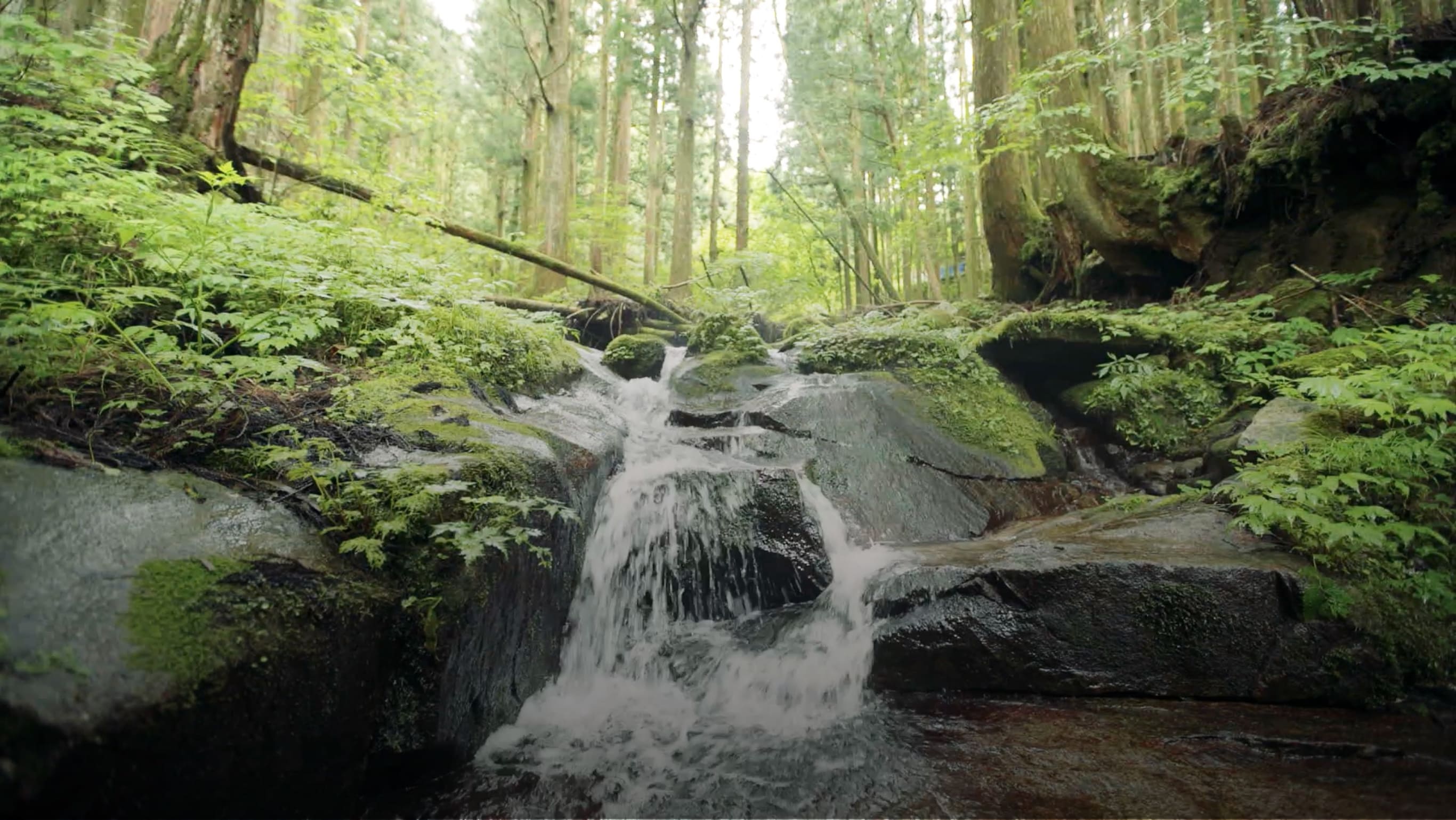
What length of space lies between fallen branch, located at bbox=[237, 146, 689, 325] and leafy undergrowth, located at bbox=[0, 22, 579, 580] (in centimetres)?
113

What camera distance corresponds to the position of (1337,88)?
6.37 meters

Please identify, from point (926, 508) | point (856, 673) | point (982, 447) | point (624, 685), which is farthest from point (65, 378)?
point (982, 447)

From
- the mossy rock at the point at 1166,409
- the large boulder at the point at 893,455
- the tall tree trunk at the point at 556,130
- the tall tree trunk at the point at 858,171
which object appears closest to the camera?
the large boulder at the point at 893,455

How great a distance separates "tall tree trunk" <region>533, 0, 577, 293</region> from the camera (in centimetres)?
1191

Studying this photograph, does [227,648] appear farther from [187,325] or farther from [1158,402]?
[1158,402]

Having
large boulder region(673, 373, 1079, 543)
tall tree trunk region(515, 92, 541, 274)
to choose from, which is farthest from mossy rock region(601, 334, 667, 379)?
tall tree trunk region(515, 92, 541, 274)

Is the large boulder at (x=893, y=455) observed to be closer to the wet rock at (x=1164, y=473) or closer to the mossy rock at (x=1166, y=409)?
the wet rock at (x=1164, y=473)

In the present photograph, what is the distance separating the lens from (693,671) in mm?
4199

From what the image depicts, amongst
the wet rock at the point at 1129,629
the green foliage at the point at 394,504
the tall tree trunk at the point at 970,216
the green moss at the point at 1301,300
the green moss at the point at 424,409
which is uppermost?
the tall tree trunk at the point at 970,216

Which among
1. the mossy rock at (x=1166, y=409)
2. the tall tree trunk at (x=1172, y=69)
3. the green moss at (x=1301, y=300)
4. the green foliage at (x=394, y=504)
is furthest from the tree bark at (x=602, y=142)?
the green foliage at (x=394, y=504)

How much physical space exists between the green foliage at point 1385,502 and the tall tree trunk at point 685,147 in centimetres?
1165

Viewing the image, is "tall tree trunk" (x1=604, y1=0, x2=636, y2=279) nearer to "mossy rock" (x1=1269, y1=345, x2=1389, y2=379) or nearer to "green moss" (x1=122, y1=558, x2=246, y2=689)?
"mossy rock" (x1=1269, y1=345, x2=1389, y2=379)

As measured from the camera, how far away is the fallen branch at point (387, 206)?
21.7 ft

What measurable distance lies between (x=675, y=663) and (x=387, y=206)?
6.14 m
